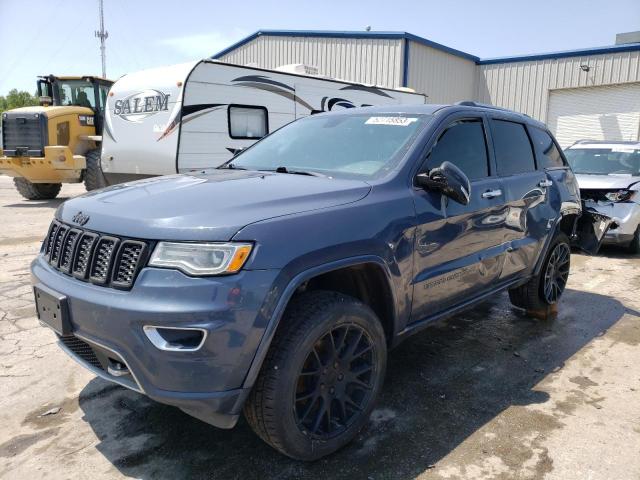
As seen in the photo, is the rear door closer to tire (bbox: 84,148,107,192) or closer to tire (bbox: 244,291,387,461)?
tire (bbox: 244,291,387,461)

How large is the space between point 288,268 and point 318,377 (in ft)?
2.02

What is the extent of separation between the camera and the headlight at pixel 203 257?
85.8 inches

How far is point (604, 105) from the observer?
18641 mm

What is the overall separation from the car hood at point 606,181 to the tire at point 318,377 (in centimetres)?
597

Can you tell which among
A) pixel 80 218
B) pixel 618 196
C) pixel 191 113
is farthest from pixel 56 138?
pixel 618 196

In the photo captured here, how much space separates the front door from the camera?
10.1ft

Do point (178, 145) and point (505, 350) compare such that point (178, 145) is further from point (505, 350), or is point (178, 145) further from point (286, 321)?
point (286, 321)

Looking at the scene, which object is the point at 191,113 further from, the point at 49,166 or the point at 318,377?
the point at 318,377

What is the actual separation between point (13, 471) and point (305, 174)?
2.14 meters

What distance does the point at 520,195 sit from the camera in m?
4.05

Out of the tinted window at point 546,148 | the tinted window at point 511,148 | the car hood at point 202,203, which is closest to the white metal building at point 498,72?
the tinted window at point 546,148

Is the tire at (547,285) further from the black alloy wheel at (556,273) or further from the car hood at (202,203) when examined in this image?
the car hood at (202,203)

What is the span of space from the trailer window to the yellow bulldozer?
4.39 m

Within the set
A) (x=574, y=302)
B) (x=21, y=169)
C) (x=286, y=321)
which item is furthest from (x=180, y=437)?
(x=21, y=169)
